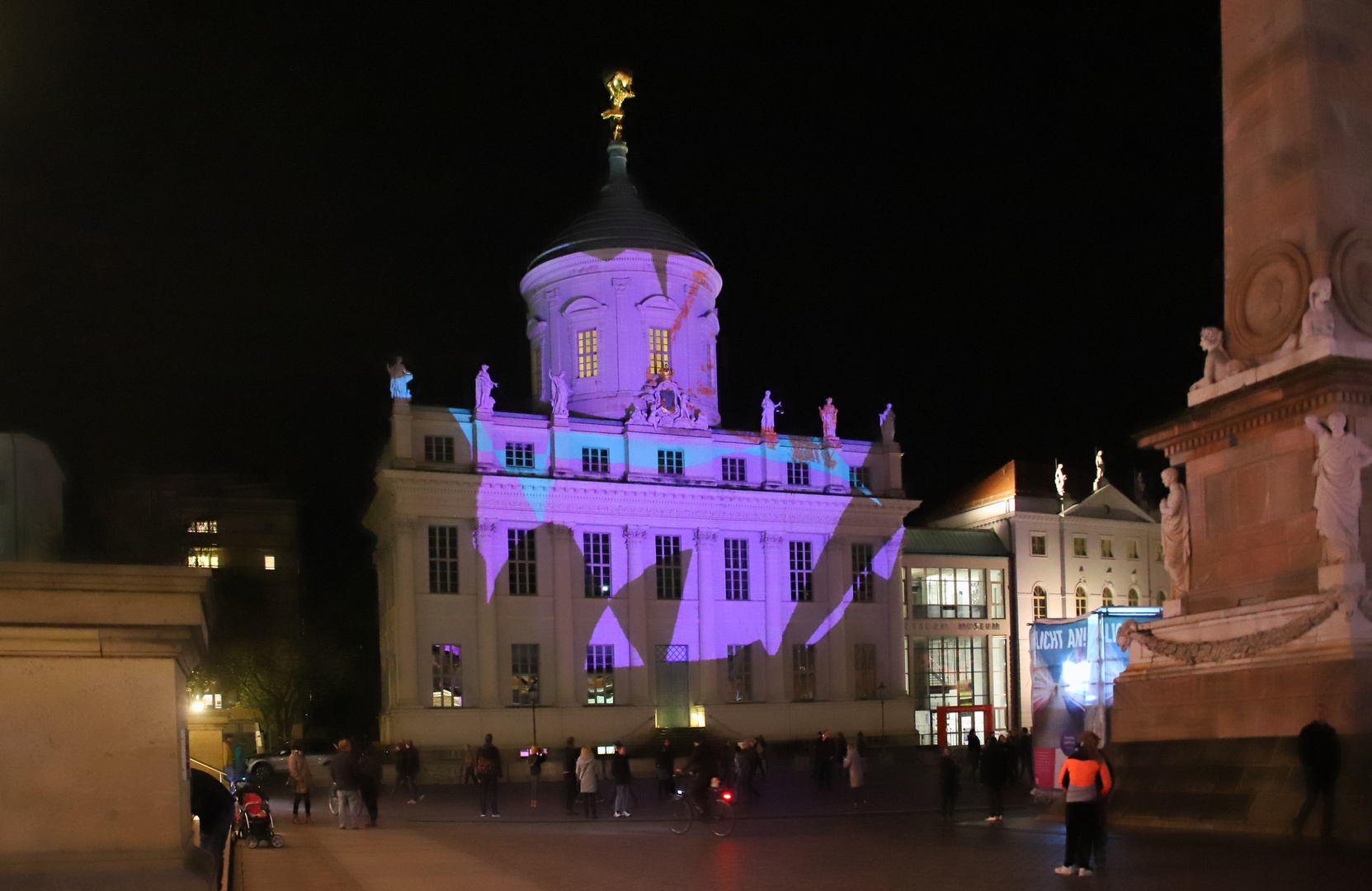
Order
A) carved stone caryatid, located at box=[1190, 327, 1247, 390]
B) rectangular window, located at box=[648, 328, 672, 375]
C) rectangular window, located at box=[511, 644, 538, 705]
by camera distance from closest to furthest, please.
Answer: carved stone caryatid, located at box=[1190, 327, 1247, 390] < rectangular window, located at box=[511, 644, 538, 705] < rectangular window, located at box=[648, 328, 672, 375]

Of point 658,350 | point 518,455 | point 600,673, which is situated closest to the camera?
point 518,455

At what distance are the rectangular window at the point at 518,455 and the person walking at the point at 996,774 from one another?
34.0 meters

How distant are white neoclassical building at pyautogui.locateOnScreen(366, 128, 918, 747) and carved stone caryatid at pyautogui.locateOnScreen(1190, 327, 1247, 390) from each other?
3864 cm

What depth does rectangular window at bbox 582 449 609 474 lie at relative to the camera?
187 ft

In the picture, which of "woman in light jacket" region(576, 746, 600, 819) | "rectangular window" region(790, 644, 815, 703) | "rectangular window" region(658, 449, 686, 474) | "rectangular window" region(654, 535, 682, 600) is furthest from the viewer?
"rectangular window" region(790, 644, 815, 703)

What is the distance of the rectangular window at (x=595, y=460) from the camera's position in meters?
56.9

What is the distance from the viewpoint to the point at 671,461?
192 ft

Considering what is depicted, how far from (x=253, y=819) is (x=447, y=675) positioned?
3243 cm

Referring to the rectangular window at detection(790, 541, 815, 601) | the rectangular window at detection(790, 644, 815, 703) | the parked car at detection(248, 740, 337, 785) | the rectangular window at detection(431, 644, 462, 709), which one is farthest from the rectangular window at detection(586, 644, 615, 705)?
the parked car at detection(248, 740, 337, 785)

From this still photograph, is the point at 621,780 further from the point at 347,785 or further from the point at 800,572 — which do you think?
the point at 800,572

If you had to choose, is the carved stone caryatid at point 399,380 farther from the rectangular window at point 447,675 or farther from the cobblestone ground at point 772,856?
the cobblestone ground at point 772,856

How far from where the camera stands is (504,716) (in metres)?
53.2

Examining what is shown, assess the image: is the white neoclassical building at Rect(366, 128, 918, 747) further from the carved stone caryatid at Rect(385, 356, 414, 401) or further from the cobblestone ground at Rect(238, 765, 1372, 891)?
the cobblestone ground at Rect(238, 765, 1372, 891)

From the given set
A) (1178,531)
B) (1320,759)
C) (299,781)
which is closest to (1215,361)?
(1178,531)
